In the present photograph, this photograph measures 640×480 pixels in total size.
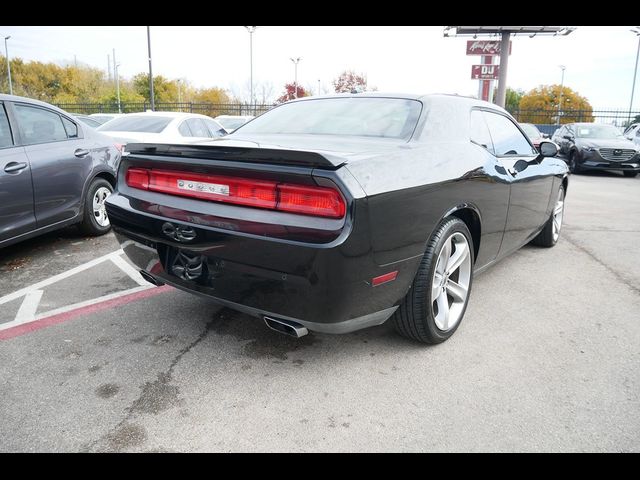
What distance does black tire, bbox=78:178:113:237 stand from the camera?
17.0ft

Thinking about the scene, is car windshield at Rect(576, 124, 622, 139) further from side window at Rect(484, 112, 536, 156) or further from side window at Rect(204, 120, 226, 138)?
side window at Rect(484, 112, 536, 156)

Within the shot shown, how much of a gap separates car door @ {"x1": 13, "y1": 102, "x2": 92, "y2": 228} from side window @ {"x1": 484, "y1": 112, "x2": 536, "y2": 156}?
150 inches

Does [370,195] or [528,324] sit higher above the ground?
[370,195]

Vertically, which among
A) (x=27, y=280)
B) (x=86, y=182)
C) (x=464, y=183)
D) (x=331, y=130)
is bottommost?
(x=27, y=280)

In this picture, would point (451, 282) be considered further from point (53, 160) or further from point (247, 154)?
point (53, 160)

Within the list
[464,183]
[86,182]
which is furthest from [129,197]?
[86,182]

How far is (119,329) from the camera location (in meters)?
3.09

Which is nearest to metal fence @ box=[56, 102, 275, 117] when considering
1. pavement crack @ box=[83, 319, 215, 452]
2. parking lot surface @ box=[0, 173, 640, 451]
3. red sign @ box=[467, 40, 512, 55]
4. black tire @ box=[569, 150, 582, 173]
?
red sign @ box=[467, 40, 512, 55]

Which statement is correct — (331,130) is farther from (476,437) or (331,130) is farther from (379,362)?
(476,437)

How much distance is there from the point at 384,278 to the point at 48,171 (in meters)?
3.61

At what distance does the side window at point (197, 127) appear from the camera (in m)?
8.44

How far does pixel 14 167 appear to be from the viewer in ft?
13.5
